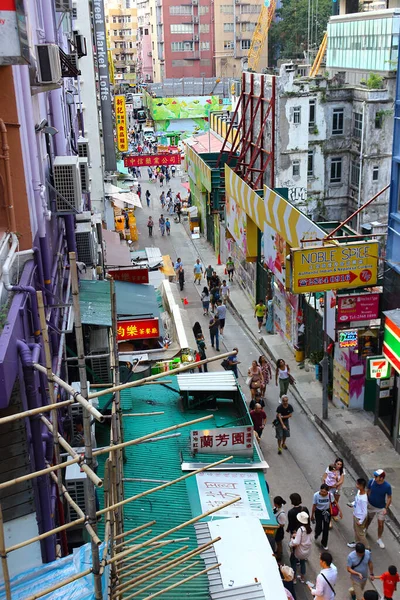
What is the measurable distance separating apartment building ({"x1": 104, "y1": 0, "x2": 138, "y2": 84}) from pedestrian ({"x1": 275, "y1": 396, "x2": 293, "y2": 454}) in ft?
391

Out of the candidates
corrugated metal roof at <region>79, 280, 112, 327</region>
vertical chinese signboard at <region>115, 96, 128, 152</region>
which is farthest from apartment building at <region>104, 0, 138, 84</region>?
corrugated metal roof at <region>79, 280, 112, 327</region>

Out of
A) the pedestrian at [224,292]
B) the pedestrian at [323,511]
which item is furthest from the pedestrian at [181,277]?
the pedestrian at [323,511]

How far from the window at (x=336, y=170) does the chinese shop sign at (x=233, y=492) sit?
881 inches

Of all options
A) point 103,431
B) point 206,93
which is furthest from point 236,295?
point 206,93

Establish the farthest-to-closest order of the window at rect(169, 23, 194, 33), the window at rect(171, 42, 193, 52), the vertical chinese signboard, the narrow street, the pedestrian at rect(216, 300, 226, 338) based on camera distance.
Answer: the window at rect(171, 42, 193, 52) → the window at rect(169, 23, 194, 33) → the vertical chinese signboard → the pedestrian at rect(216, 300, 226, 338) → the narrow street

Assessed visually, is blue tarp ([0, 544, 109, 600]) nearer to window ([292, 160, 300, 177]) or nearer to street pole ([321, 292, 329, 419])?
street pole ([321, 292, 329, 419])

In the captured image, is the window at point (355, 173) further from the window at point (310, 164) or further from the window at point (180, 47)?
the window at point (180, 47)

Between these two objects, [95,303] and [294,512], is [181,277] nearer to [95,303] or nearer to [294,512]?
[95,303]

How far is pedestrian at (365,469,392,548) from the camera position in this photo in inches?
455

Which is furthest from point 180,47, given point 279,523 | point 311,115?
point 279,523

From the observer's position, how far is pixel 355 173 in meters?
30.6

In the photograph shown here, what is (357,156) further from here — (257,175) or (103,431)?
(103,431)

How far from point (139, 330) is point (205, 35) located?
7688 centimetres

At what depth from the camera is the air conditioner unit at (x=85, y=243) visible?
16.0 metres
